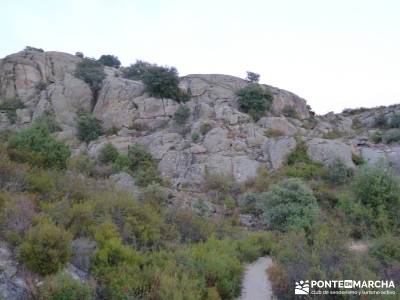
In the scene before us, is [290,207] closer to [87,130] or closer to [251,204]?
[251,204]

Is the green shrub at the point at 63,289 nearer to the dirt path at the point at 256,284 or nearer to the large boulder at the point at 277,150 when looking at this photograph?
the dirt path at the point at 256,284

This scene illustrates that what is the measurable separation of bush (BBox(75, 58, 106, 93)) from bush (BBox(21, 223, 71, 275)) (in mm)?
25992

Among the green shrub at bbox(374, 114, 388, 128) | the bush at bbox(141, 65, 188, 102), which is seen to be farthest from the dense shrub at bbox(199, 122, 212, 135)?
the green shrub at bbox(374, 114, 388, 128)

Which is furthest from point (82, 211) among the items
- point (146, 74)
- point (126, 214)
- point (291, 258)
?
point (146, 74)

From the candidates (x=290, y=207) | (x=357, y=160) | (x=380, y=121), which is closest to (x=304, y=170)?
(x=357, y=160)

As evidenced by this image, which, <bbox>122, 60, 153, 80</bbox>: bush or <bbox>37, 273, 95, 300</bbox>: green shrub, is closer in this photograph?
<bbox>37, 273, 95, 300</bbox>: green shrub

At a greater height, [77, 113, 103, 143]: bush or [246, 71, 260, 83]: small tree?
[246, 71, 260, 83]: small tree

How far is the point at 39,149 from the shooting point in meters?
14.9

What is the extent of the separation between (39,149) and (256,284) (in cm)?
973

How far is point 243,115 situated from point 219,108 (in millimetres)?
1794

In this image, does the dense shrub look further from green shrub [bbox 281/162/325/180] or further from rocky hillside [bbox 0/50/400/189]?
green shrub [bbox 281/162/325/180]

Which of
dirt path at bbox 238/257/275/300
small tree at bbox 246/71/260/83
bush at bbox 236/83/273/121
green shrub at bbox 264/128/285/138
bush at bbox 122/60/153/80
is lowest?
dirt path at bbox 238/257/275/300

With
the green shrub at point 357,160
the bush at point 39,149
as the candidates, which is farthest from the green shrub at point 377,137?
the bush at point 39,149

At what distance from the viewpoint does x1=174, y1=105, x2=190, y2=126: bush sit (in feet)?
88.6
